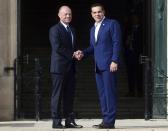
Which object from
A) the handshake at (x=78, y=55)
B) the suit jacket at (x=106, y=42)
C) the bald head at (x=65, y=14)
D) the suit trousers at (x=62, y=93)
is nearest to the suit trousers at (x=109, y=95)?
the suit jacket at (x=106, y=42)

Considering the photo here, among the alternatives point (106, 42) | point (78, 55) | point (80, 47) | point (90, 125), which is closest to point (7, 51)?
point (90, 125)

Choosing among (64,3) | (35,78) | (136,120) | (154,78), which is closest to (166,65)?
(154,78)

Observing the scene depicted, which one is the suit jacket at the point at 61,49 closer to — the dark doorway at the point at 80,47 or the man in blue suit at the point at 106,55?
the man in blue suit at the point at 106,55

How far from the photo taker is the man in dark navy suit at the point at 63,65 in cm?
1106

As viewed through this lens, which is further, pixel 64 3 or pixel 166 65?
pixel 64 3

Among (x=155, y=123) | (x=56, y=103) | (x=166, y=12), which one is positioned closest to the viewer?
(x=56, y=103)

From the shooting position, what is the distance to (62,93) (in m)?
11.3

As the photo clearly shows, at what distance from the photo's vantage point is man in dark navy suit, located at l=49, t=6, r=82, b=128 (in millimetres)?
11062

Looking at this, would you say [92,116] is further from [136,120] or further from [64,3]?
[64,3]

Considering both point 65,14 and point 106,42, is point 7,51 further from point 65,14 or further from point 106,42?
point 106,42

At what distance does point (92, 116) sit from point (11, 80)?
2.05 meters

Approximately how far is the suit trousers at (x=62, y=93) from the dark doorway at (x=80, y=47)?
2170mm

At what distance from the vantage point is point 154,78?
44.1 feet

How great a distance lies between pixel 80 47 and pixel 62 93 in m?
9.54
